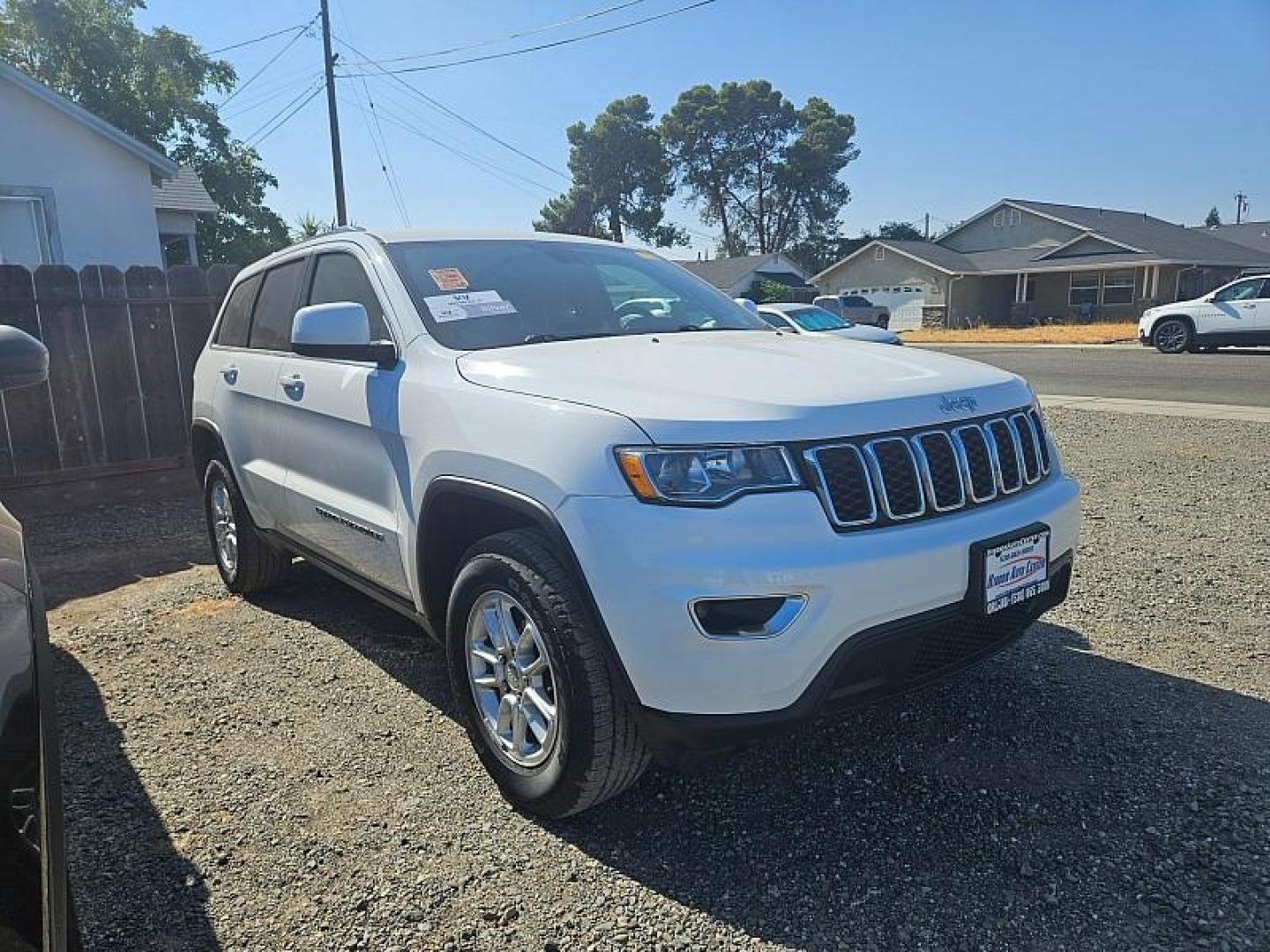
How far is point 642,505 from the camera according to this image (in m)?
2.24

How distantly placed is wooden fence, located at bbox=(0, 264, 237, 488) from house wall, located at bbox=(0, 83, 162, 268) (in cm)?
659

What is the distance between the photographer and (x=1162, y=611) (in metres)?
4.24

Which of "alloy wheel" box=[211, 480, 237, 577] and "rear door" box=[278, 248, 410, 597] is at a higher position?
"rear door" box=[278, 248, 410, 597]

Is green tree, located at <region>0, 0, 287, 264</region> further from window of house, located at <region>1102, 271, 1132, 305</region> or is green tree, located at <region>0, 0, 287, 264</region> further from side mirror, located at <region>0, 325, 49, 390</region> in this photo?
window of house, located at <region>1102, 271, 1132, 305</region>

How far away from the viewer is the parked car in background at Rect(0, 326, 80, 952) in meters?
1.27

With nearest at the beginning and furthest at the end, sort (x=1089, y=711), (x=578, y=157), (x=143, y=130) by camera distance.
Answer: (x=1089, y=711), (x=143, y=130), (x=578, y=157)

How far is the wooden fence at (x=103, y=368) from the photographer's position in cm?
719

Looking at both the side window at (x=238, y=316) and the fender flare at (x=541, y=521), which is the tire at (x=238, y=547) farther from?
the fender flare at (x=541, y=521)

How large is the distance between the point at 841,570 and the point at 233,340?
383cm

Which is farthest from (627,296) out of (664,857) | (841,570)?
(664,857)

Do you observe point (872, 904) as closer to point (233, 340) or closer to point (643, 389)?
point (643, 389)

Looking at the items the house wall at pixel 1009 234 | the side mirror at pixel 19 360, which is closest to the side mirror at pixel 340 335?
the side mirror at pixel 19 360

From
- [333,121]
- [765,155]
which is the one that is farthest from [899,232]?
[333,121]

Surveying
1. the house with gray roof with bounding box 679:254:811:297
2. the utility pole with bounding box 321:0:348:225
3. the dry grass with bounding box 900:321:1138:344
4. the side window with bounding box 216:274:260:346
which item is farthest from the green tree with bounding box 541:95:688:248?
the side window with bounding box 216:274:260:346
